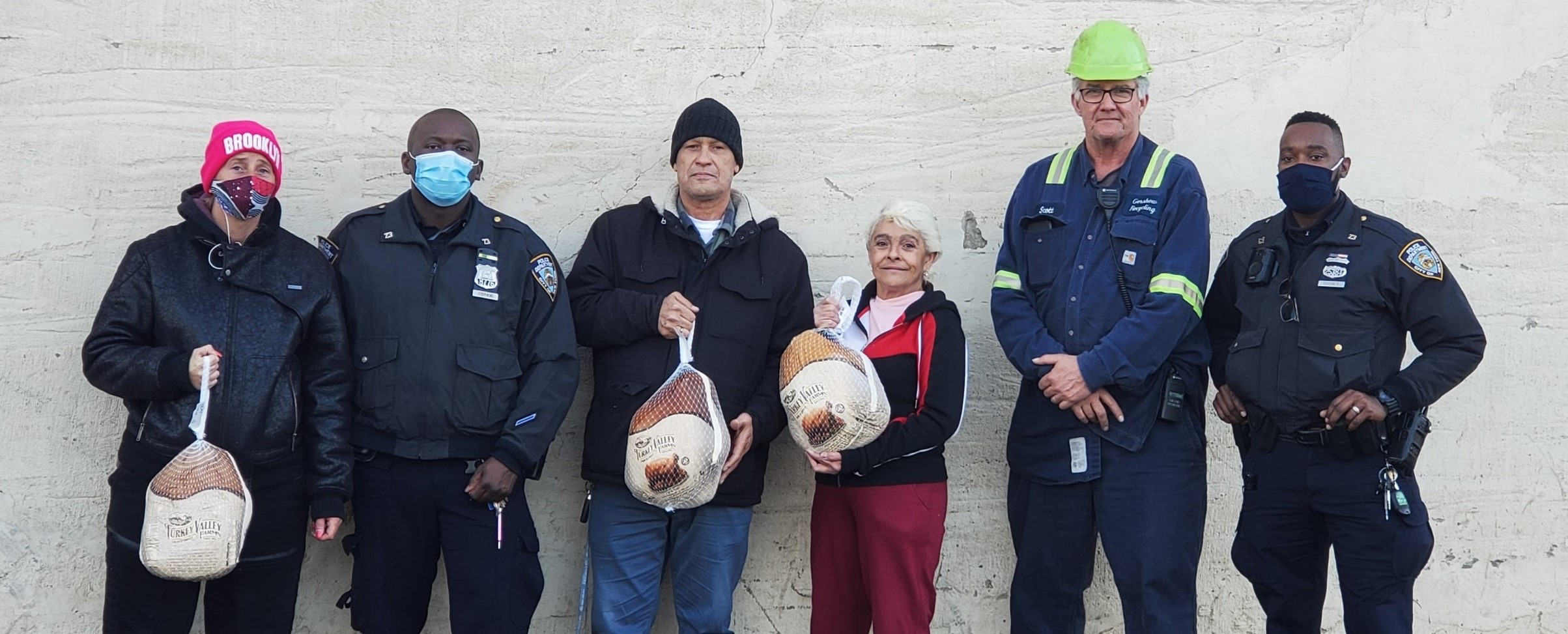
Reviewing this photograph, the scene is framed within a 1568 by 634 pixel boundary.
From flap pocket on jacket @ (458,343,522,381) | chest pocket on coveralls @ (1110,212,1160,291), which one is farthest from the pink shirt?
flap pocket on jacket @ (458,343,522,381)

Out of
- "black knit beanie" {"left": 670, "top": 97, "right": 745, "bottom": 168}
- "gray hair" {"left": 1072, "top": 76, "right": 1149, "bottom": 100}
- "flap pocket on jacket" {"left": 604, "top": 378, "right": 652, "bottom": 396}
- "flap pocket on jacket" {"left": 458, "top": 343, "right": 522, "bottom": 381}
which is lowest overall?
"flap pocket on jacket" {"left": 604, "top": 378, "right": 652, "bottom": 396}

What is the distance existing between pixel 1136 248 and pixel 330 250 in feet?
8.06

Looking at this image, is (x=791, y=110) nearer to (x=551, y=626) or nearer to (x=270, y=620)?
(x=551, y=626)

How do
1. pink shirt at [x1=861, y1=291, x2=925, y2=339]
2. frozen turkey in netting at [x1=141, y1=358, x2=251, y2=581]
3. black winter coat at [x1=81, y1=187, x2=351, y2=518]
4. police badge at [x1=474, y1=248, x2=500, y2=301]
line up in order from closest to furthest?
frozen turkey in netting at [x1=141, y1=358, x2=251, y2=581], black winter coat at [x1=81, y1=187, x2=351, y2=518], police badge at [x1=474, y1=248, x2=500, y2=301], pink shirt at [x1=861, y1=291, x2=925, y2=339]

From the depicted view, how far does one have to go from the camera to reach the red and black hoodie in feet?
12.5

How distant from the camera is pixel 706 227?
13.7 feet

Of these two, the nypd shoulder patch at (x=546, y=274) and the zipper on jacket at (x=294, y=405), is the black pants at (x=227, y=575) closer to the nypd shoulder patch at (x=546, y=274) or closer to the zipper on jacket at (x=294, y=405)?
the zipper on jacket at (x=294, y=405)

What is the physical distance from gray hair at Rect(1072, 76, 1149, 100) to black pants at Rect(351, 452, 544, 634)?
2115mm

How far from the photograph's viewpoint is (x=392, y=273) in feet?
12.7

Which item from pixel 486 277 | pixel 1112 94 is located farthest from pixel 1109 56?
pixel 486 277

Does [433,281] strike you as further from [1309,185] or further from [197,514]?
[1309,185]

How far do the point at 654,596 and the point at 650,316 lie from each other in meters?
0.90

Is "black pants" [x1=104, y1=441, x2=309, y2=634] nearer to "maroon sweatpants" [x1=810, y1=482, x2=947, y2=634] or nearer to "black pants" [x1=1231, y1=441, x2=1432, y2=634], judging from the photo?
"maroon sweatpants" [x1=810, y1=482, x2=947, y2=634]

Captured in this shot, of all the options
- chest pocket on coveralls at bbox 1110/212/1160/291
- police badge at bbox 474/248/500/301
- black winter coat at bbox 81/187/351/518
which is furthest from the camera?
police badge at bbox 474/248/500/301
